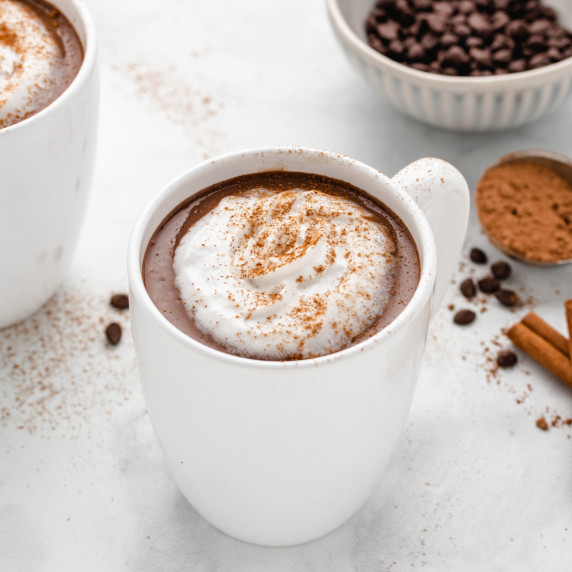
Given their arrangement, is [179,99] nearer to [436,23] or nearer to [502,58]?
[436,23]

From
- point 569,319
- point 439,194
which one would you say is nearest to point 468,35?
point 569,319

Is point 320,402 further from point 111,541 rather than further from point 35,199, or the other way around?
point 35,199

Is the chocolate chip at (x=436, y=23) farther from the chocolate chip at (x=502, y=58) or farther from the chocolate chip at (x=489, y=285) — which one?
the chocolate chip at (x=489, y=285)

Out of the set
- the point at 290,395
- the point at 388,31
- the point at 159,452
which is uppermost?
the point at 290,395

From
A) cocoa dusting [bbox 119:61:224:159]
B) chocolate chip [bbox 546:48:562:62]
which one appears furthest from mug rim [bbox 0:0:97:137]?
chocolate chip [bbox 546:48:562:62]

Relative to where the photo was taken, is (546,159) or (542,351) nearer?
(542,351)

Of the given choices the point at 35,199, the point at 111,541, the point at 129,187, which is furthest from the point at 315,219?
the point at 129,187

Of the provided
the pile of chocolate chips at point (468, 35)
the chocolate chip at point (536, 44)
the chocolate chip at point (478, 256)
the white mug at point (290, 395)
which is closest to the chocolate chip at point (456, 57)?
the pile of chocolate chips at point (468, 35)
